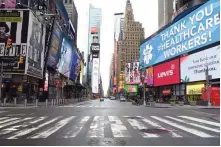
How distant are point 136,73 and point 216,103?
345ft

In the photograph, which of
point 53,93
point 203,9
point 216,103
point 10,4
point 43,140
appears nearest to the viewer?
point 43,140

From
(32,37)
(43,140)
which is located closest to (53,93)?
(32,37)

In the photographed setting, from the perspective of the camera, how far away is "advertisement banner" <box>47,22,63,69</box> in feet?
251

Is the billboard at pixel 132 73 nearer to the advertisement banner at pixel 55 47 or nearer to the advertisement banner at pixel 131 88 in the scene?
the advertisement banner at pixel 131 88

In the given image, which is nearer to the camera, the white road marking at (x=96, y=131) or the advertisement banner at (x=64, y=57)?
the white road marking at (x=96, y=131)

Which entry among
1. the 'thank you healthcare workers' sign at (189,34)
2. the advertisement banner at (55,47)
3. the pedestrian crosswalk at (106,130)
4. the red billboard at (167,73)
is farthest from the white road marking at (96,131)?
the red billboard at (167,73)

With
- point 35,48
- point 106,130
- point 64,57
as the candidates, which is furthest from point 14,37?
point 106,130

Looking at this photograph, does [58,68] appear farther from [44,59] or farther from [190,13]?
[190,13]

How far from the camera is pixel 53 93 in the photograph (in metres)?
86.1

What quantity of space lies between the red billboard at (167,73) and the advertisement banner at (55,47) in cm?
3410

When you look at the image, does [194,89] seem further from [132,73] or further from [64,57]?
[132,73]

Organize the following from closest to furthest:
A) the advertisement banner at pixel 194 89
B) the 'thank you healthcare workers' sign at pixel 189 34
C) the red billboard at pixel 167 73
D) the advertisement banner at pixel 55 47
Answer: the 'thank you healthcare workers' sign at pixel 189 34
the advertisement banner at pixel 194 89
the advertisement banner at pixel 55 47
the red billboard at pixel 167 73

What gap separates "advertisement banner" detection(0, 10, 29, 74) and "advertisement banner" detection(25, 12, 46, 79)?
1.03 m

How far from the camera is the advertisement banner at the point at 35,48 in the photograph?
192 ft
